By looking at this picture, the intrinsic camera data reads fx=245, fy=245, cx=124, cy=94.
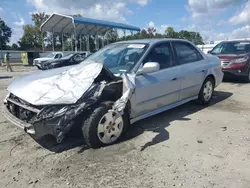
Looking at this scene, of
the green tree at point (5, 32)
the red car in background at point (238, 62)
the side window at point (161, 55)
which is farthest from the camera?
the green tree at point (5, 32)

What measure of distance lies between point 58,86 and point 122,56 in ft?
4.88

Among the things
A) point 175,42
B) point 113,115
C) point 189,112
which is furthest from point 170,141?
point 175,42

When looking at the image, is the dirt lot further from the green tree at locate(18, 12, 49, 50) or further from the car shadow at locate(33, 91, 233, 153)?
the green tree at locate(18, 12, 49, 50)

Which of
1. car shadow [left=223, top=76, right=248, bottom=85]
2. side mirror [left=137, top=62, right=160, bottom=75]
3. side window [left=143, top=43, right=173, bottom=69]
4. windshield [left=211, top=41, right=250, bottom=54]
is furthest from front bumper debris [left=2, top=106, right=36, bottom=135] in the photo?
windshield [left=211, top=41, right=250, bottom=54]

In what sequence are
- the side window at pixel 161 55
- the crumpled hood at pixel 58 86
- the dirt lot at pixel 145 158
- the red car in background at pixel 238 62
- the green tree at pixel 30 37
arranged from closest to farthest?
1. the dirt lot at pixel 145 158
2. the crumpled hood at pixel 58 86
3. the side window at pixel 161 55
4. the red car in background at pixel 238 62
5. the green tree at pixel 30 37

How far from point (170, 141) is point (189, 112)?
1.80m

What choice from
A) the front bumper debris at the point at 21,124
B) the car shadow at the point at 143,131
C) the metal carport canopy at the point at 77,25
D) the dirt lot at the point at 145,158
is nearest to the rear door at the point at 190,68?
the car shadow at the point at 143,131

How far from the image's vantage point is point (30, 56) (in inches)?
1173

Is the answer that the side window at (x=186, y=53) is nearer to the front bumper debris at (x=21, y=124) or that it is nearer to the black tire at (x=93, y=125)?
the black tire at (x=93, y=125)

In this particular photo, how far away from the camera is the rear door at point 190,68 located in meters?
5.15

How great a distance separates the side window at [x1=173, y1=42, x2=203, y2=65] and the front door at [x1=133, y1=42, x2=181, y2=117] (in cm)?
26

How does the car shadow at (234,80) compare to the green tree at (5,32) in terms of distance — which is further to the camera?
the green tree at (5,32)

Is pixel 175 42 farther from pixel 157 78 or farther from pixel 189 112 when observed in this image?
pixel 189 112

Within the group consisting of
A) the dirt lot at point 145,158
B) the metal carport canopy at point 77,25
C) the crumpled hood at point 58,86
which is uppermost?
the metal carport canopy at point 77,25
